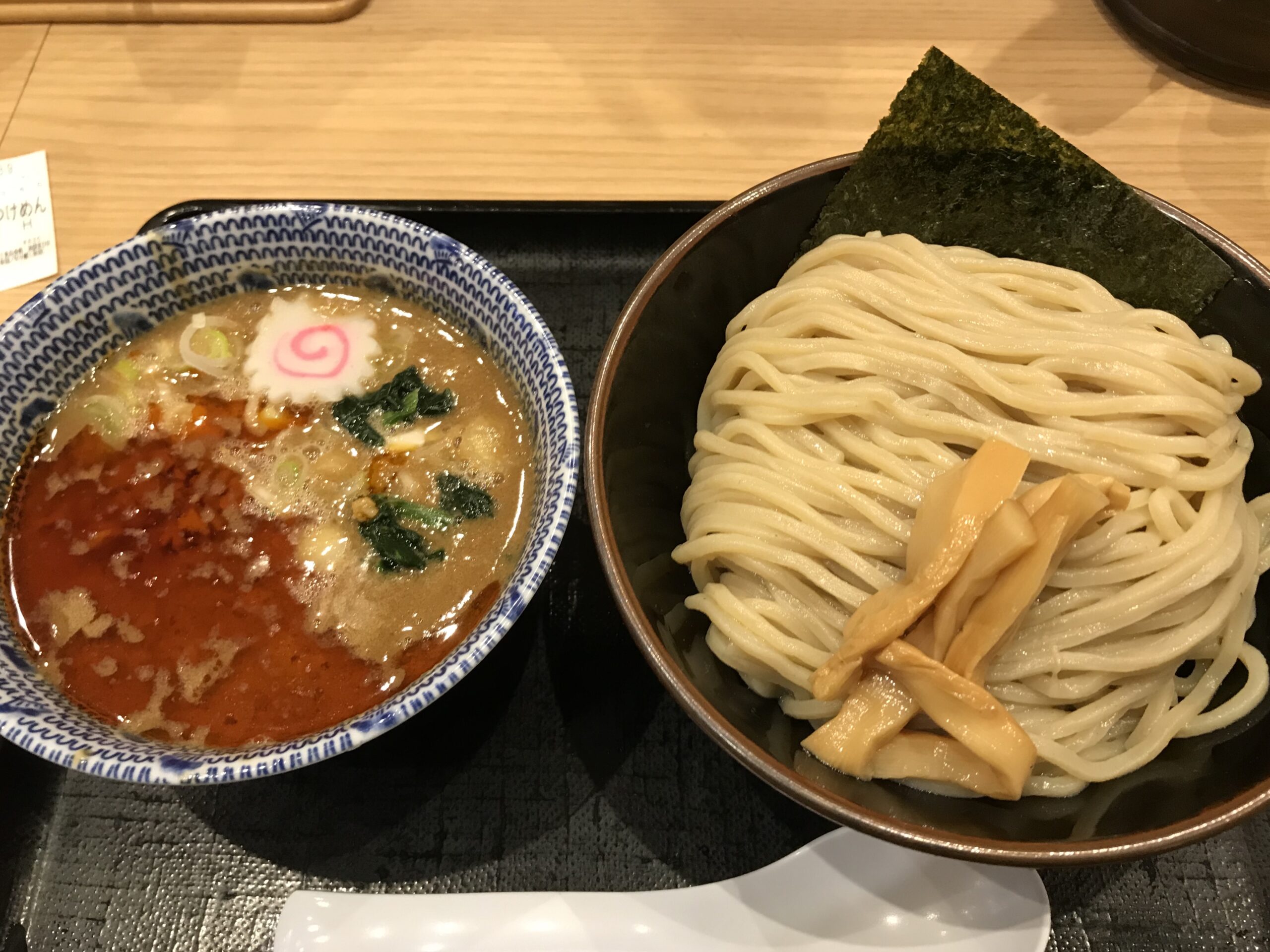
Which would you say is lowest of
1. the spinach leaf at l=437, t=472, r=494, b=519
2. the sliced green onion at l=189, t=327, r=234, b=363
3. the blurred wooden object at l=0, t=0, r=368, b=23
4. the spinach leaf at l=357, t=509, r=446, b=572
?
the spinach leaf at l=357, t=509, r=446, b=572

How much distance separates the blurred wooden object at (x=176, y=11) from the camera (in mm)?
2277

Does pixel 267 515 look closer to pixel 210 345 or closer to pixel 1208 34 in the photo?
pixel 210 345

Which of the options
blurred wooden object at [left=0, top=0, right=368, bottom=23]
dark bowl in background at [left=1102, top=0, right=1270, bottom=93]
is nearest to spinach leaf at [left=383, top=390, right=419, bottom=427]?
blurred wooden object at [left=0, top=0, right=368, bottom=23]

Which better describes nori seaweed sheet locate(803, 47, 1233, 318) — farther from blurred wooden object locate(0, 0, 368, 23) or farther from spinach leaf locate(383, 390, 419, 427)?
blurred wooden object locate(0, 0, 368, 23)

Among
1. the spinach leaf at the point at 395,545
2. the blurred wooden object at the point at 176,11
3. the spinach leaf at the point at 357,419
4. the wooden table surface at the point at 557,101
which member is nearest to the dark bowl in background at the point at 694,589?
the spinach leaf at the point at 395,545

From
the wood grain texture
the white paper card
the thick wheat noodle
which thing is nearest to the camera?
the thick wheat noodle

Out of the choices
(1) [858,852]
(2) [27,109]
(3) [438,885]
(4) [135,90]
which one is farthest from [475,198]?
(1) [858,852]

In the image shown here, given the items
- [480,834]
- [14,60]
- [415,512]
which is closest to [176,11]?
[14,60]

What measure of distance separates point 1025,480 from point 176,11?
254cm

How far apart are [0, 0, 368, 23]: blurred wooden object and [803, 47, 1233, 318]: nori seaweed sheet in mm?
1699

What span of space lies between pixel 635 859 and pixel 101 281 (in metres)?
1.32

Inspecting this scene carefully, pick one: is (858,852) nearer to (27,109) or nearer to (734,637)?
(734,637)

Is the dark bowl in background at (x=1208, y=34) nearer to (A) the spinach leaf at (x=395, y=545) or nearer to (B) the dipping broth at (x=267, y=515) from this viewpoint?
(B) the dipping broth at (x=267, y=515)

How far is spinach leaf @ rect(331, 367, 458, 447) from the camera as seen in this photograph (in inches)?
57.0
